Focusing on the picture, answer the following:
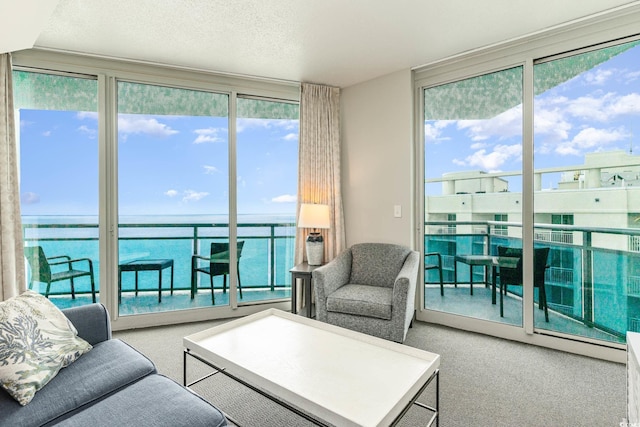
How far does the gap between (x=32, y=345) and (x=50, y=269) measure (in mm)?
1947

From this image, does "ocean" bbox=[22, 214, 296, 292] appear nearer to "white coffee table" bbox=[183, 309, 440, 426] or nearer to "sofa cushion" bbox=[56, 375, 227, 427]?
"white coffee table" bbox=[183, 309, 440, 426]

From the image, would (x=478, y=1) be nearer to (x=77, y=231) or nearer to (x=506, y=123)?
(x=506, y=123)

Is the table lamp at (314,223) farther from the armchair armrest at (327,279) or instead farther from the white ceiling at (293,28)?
the white ceiling at (293,28)

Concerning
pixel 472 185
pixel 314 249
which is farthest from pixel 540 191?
pixel 314 249

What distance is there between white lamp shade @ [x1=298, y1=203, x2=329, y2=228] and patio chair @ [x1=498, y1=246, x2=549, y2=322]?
1688mm

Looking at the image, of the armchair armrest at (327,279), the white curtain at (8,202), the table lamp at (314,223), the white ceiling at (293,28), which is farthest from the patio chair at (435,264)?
the white curtain at (8,202)

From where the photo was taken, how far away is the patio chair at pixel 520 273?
2785 mm

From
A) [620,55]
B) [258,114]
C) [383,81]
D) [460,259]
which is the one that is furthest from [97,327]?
[620,55]

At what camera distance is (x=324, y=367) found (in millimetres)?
1621

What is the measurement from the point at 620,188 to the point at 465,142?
1.22 meters

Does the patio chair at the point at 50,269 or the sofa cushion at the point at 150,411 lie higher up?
the patio chair at the point at 50,269

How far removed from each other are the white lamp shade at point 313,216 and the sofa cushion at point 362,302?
752 millimetres

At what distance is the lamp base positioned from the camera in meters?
3.47

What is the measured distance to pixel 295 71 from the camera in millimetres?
3389
